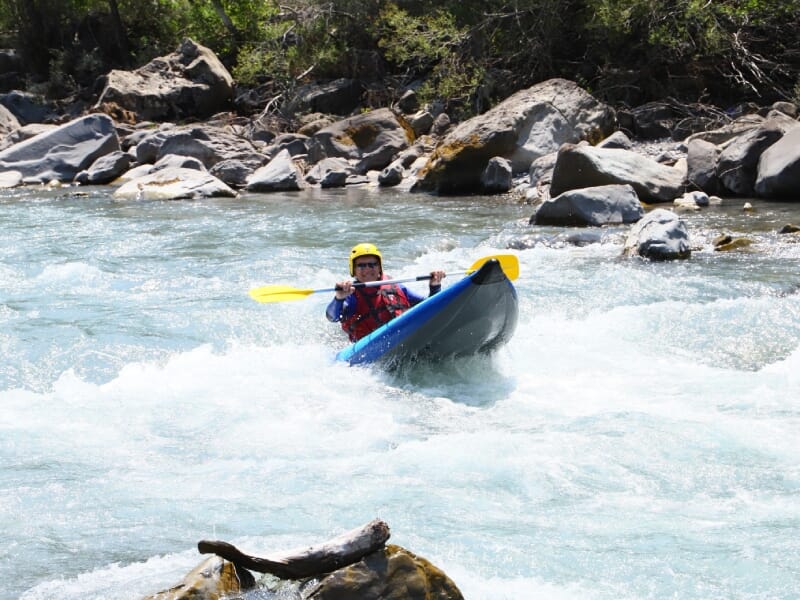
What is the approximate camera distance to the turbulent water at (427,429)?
3.19 m

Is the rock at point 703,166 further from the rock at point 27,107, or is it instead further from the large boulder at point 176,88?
the rock at point 27,107

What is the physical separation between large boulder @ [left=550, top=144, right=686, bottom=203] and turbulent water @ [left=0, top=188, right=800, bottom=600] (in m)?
1.98

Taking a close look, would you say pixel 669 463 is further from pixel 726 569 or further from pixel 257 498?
pixel 257 498

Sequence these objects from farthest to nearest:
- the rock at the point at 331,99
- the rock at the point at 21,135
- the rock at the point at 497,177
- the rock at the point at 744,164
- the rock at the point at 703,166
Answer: the rock at the point at 331,99 → the rock at the point at 21,135 → the rock at the point at 497,177 → the rock at the point at 703,166 → the rock at the point at 744,164

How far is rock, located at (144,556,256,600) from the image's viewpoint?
8.20ft

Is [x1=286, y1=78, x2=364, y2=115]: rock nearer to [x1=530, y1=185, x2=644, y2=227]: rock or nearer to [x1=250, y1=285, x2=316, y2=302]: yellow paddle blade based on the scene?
[x1=530, y1=185, x2=644, y2=227]: rock

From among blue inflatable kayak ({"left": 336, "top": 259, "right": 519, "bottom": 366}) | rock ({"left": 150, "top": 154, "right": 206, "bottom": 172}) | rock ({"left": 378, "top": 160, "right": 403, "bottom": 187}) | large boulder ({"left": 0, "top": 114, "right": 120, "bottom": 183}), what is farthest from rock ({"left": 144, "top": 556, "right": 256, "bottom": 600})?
large boulder ({"left": 0, "top": 114, "right": 120, "bottom": 183})

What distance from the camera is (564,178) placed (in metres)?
10.4

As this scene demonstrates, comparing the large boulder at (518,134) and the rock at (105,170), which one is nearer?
the large boulder at (518,134)

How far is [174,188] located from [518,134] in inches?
183

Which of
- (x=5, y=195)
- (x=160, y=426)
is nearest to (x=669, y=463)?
(x=160, y=426)

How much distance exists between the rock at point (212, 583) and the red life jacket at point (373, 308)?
9.99 feet

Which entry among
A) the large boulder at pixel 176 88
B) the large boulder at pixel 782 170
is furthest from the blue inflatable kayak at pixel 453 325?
the large boulder at pixel 176 88

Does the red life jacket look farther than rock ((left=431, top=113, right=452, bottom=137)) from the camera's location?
No
